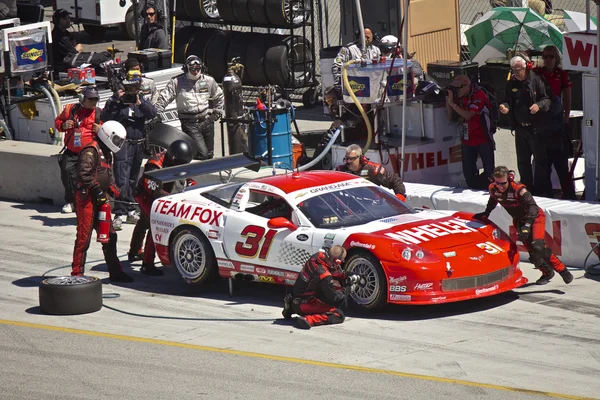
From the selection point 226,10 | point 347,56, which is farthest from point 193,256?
point 226,10

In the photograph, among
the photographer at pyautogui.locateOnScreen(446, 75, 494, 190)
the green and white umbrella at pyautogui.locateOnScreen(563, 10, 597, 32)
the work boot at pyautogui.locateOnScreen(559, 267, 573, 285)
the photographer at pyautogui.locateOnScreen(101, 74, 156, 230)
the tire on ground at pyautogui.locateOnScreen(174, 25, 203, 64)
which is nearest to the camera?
the work boot at pyautogui.locateOnScreen(559, 267, 573, 285)

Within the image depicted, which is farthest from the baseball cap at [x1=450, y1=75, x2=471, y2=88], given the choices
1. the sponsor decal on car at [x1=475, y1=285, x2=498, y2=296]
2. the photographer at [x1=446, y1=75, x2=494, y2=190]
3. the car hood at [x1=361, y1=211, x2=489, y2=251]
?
the sponsor decal on car at [x1=475, y1=285, x2=498, y2=296]

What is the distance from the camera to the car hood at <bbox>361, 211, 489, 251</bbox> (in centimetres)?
1159

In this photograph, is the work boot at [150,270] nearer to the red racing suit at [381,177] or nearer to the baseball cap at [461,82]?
the red racing suit at [381,177]

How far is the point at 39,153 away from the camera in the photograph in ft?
58.9

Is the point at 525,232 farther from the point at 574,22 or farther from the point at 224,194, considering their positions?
the point at 574,22

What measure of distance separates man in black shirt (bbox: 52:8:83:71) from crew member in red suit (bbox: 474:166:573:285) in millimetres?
11711

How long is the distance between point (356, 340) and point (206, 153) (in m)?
7.30

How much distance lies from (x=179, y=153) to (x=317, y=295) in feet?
11.9

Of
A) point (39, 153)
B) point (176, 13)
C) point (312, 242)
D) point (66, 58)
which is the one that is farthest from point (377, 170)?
point (176, 13)

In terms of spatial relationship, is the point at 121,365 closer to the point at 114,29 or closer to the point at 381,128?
the point at 381,128

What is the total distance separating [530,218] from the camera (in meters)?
12.5

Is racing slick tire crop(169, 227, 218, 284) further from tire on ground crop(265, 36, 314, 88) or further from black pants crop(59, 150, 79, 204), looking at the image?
tire on ground crop(265, 36, 314, 88)

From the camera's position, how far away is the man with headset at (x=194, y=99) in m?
17.4
